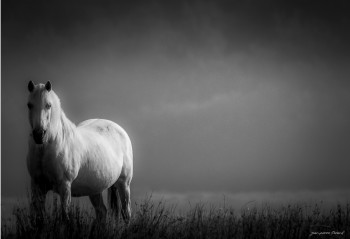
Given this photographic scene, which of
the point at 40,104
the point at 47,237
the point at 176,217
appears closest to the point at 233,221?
the point at 176,217

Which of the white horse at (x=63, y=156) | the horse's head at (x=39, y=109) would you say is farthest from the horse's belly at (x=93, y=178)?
the horse's head at (x=39, y=109)

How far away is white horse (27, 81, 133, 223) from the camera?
790 cm

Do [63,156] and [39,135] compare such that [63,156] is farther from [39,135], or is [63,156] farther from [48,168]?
[39,135]

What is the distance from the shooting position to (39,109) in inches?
309

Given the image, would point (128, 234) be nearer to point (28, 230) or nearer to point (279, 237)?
point (28, 230)

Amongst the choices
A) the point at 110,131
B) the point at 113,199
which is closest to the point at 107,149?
the point at 110,131

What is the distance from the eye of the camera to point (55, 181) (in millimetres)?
8414

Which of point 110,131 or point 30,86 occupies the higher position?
point 30,86

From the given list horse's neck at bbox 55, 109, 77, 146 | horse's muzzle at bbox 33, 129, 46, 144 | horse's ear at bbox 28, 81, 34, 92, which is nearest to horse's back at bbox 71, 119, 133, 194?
horse's neck at bbox 55, 109, 77, 146

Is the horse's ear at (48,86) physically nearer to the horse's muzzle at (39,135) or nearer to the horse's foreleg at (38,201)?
the horse's muzzle at (39,135)

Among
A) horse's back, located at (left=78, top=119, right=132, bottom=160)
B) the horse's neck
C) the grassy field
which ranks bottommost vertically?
the grassy field

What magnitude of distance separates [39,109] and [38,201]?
5.16 feet

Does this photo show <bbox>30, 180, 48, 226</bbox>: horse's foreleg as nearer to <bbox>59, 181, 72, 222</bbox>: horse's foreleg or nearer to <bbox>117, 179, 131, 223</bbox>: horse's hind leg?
<bbox>59, 181, 72, 222</bbox>: horse's foreleg

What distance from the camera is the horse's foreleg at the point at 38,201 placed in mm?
7138
